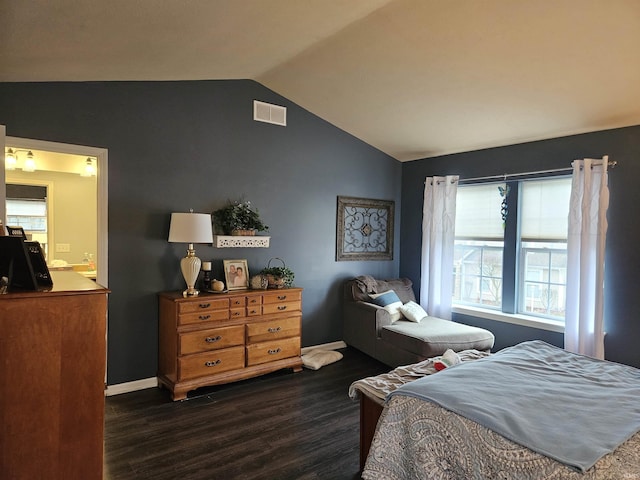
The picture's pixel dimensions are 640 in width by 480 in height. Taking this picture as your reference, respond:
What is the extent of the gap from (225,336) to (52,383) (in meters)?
2.00

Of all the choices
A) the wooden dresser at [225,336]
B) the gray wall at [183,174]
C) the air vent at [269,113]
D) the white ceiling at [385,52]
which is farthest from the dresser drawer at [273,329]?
the white ceiling at [385,52]

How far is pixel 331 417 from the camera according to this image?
3.04 metres

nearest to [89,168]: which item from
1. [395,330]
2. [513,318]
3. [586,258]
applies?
[395,330]

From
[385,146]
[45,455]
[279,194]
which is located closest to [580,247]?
[385,146]

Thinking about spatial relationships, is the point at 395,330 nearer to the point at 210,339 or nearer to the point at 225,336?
the point at 225,336

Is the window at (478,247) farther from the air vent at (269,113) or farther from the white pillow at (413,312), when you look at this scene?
the air vent at (269,113)

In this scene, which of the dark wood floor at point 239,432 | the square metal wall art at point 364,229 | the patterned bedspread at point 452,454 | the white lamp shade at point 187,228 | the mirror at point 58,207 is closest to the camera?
the patterned bedspread at point 452,454

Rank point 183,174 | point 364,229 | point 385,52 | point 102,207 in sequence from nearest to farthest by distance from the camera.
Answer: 1. point 385,52
2. point 102,207
3. point 183,174
4. point 364,229

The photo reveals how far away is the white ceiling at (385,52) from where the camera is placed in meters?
2.23

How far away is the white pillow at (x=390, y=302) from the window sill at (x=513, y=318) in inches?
30.4

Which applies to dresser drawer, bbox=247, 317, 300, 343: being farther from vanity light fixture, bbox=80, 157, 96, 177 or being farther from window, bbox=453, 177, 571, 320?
vanity light fixture, bbox=80, 157, 96, 177

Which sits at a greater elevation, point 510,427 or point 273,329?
point 510,427

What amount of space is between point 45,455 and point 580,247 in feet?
13.2

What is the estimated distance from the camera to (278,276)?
4.01 meters
